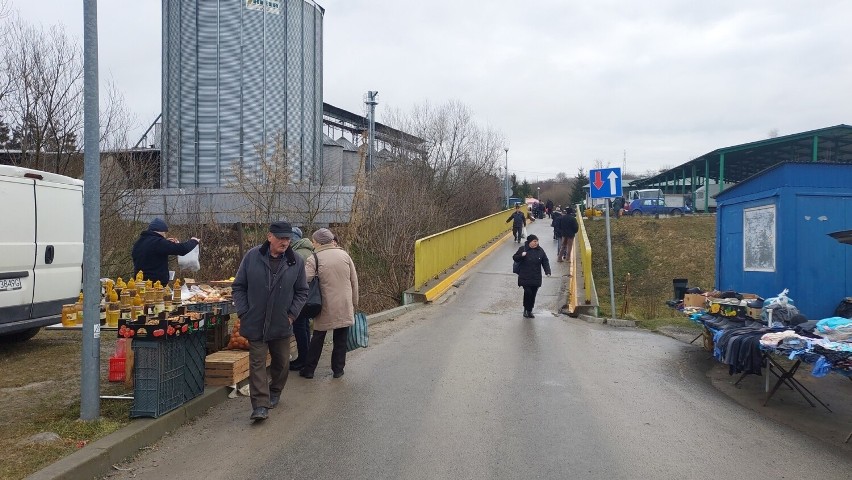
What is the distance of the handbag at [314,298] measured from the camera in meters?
7.59

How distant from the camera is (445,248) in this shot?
19.5 meters

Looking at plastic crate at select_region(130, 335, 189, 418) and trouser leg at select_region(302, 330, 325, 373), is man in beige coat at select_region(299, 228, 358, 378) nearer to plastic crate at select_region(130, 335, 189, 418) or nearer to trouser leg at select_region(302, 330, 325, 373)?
trouser leg at select_region(302, 330, 325, 373)

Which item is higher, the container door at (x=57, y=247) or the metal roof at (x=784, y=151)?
the metal roof at (x=784, y=151)

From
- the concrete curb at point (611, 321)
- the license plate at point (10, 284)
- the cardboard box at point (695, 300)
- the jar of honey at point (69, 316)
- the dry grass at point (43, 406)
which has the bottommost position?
the concrete curb at point (611, 321)

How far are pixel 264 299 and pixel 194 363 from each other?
3.38ft

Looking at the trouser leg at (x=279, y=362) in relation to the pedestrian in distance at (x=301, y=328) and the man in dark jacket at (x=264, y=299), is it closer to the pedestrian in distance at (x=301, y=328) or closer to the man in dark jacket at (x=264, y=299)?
the man in dark jacket at (x=264, y=299)

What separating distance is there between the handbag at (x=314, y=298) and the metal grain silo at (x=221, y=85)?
24427 millimetres

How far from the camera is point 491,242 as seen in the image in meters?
31.0

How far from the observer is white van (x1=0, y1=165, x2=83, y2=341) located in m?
7.53

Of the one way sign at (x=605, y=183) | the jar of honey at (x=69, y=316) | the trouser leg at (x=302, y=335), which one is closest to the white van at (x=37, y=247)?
the jar of honey at (x=69, y=316)

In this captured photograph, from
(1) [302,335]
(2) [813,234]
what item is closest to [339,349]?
(1) [302,335]

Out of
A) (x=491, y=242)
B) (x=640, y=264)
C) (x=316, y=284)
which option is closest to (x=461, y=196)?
(x=491, y=242)

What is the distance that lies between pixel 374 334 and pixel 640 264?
2080cm

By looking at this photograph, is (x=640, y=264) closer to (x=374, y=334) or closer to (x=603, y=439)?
(x=374, y=334)
